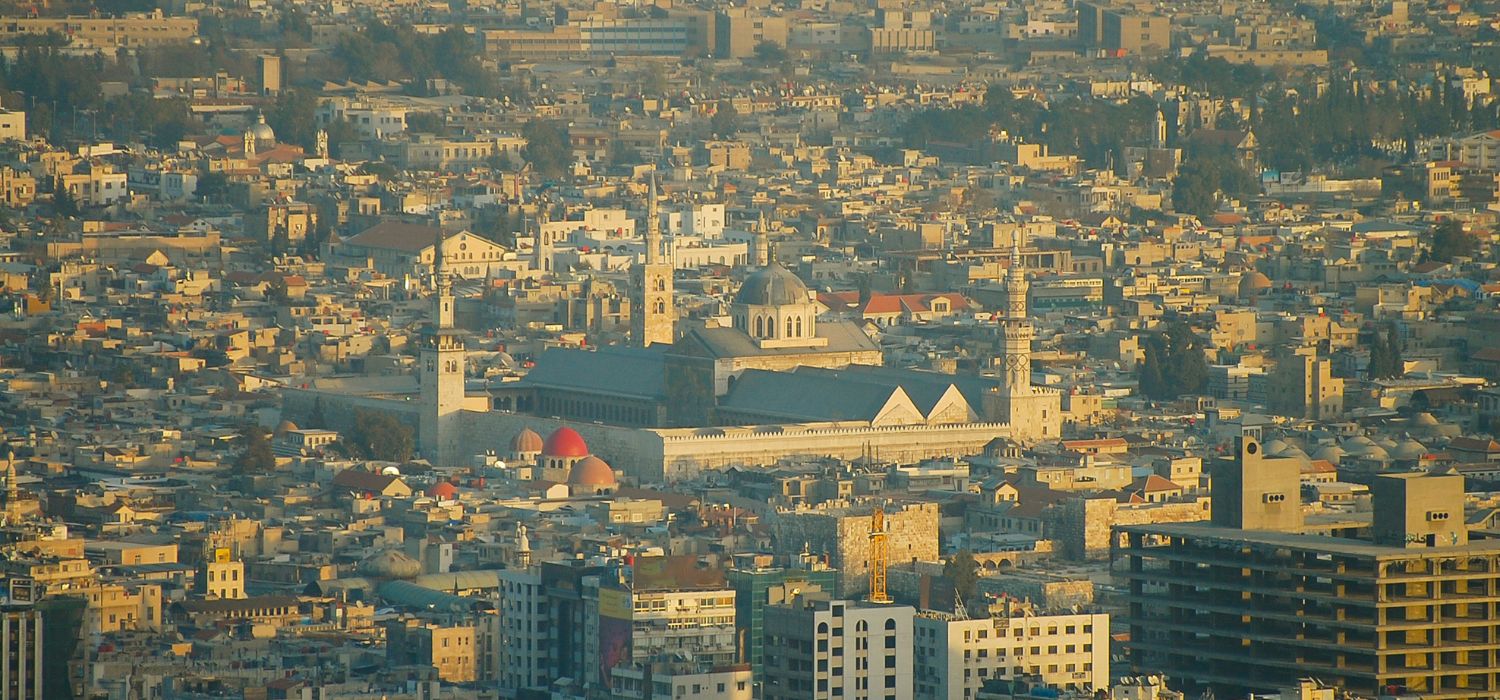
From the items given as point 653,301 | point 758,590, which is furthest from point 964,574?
point 653,301

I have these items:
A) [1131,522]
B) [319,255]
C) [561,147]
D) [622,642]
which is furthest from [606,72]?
[622,642]

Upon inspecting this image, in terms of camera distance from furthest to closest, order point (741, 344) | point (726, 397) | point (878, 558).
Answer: point (741, 344)
point (726, 397)
point (878, 558)

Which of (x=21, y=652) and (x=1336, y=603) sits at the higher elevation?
(x=1336, y=603)

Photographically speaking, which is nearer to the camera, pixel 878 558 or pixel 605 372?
pixel 878 558

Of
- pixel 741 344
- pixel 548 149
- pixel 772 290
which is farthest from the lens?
pixel 548 149

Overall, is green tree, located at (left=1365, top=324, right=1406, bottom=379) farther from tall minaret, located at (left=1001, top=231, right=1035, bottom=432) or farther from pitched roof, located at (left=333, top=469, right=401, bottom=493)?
pitched roof, located at (left=333, top=469, right=401, bottom=493)

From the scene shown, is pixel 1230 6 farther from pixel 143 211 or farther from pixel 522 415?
pixel 522 415

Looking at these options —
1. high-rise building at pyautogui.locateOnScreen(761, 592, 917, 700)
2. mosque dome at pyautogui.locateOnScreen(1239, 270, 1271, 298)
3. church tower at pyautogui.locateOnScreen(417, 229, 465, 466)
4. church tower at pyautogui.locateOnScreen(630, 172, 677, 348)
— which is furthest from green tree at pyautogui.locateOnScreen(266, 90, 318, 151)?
high-rise building at pyautogui.locateOnScreen(761, 592, 917, 700)

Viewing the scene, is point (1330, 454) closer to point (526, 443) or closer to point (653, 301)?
point (526, 443)
